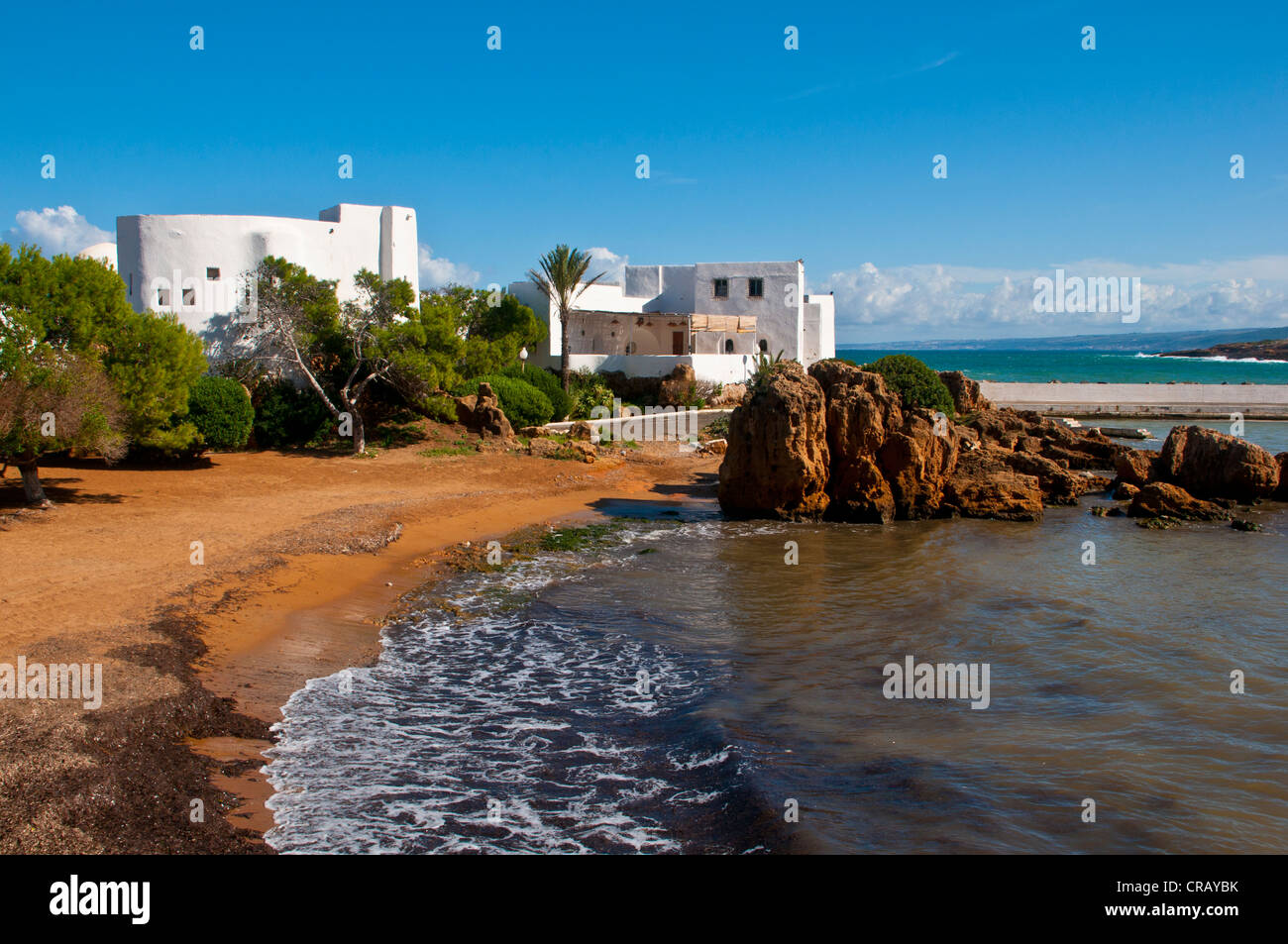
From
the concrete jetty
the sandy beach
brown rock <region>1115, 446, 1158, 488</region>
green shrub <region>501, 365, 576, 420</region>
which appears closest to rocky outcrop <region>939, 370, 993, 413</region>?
brown rock <region>1115, 446, 1158, 488</region>

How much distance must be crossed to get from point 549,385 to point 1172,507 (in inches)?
842

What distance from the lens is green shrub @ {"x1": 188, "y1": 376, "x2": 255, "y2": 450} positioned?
23266 millimetres

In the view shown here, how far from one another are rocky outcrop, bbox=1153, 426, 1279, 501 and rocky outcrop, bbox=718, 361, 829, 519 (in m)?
11.1

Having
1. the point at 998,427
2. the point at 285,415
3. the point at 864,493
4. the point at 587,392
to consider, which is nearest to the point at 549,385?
the point at 587,392

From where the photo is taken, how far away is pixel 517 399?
101ft

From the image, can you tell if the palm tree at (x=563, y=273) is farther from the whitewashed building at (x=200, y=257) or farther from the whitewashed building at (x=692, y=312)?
the whitewashed building at (x=200, y=257)

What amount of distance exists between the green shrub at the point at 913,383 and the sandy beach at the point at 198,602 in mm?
9683

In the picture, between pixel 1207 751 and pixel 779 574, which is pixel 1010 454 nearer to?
pixel 779 574

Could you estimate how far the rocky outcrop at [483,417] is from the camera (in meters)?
29.1

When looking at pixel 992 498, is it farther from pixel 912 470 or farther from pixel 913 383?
pixel 913 383

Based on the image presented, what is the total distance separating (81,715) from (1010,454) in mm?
24579

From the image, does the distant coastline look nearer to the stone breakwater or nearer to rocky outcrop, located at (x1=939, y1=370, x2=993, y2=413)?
rocky outcrop, located at (x1=939, y1=370, x2=993, y2=413)

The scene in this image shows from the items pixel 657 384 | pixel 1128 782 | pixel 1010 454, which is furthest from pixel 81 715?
pixel 657 384
